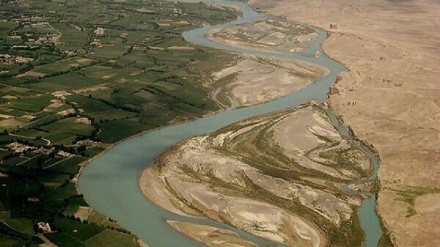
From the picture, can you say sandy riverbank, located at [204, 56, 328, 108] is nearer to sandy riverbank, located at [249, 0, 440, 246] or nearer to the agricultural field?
the agricultural field

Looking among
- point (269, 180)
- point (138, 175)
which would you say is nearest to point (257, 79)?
point (269, 180)

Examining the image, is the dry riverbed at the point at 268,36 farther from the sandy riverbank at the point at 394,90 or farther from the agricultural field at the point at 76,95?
the agricultural field at the point at 76,95

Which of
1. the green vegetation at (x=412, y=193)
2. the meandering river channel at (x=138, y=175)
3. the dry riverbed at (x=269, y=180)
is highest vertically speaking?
the green vegetation at (x=412, y=193)

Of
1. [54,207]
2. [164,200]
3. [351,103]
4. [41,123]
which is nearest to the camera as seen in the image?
[54,207]

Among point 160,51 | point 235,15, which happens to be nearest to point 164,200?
point 160,51

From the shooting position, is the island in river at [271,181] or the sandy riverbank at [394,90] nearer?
the island in river at [271,181]

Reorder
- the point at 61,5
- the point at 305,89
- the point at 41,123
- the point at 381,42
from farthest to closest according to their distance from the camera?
the point at 61,5, the point at 381,42, the point at 305,89, the point at 41,123

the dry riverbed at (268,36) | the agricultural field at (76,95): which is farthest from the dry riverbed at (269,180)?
the dry riverbed at (268,36)

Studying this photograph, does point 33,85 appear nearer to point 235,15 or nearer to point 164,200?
point 164,200
